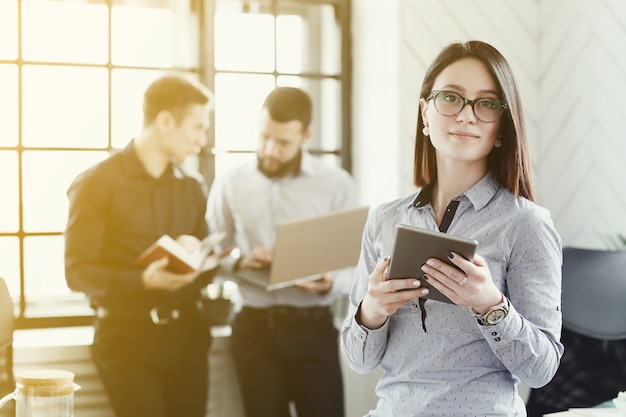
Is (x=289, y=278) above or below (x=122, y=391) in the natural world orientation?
above

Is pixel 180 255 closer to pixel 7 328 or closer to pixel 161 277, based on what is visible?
pixel 161 277

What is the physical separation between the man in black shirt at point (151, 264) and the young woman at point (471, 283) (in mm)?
1339

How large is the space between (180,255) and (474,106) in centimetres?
143

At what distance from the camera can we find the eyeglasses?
4.77 feet

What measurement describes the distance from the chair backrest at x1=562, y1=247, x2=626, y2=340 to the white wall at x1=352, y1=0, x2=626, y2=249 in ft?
1.98

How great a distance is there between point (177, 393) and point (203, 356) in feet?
0.54

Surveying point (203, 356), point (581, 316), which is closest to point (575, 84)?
point (581, 316)

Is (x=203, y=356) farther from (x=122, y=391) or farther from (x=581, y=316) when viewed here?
(x=581, y=316)

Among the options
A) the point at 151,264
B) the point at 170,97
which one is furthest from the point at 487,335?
the point at 170,97

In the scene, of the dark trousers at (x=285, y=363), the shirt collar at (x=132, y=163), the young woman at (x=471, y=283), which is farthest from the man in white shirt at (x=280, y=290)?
the young woman at (x=471, y=283)

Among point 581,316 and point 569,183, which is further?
point 569,183

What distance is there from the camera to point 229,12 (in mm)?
3387

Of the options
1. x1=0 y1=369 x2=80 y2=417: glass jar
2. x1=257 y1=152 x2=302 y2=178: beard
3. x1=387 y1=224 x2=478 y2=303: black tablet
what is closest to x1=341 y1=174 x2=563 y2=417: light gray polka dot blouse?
x1=387 y1=224 x2=478 y2=303: black tablet

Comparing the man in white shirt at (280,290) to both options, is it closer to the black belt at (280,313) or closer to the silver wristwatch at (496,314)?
the black belt at (280,313)
